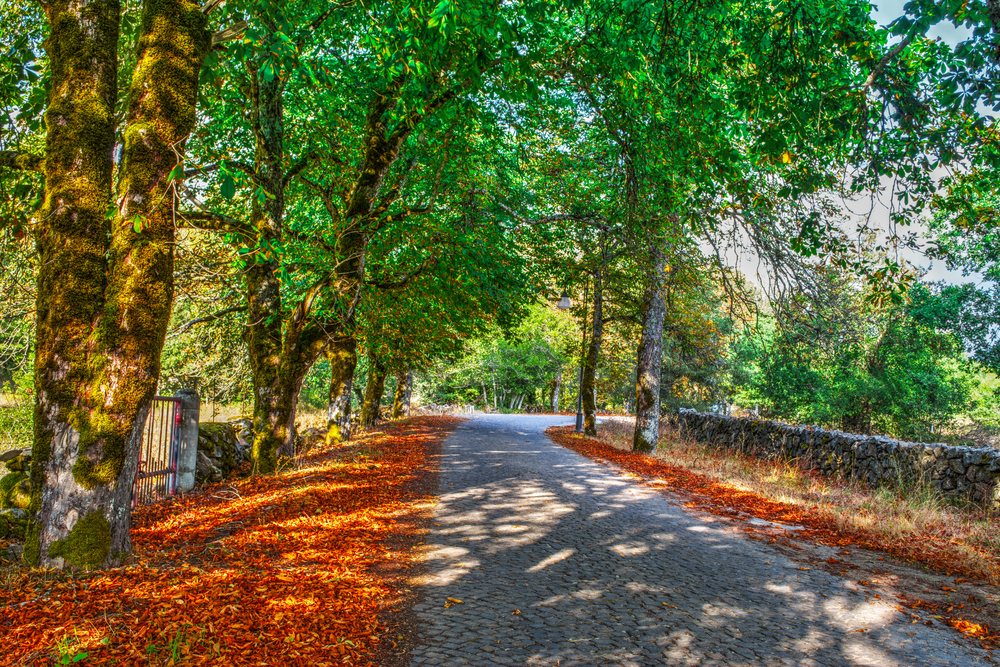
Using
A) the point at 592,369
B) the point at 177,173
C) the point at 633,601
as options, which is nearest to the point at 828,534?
the point at 633,601

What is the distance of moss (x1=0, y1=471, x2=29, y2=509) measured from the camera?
21.2 feet

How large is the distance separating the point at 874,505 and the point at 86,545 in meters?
10.5

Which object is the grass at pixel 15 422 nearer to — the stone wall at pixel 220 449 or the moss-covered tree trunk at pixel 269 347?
the stone wall at pixel 220 449

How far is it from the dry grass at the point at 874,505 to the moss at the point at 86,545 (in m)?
8.41

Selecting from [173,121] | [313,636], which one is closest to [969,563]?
[313,636]

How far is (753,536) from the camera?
7219mm

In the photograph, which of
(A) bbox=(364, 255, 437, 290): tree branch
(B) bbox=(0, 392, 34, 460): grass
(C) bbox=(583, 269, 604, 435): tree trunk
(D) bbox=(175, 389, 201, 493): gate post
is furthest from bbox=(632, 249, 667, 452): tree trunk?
(B) bbox=(0, 392, 34, 460): grass

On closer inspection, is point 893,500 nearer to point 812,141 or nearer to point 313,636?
point 812,141

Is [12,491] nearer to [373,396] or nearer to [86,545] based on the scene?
[86,545]

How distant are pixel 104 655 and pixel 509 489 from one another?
23.0ft

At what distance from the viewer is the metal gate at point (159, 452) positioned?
8.30m

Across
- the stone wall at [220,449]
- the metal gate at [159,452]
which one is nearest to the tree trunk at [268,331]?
the stone wall at [220,449]

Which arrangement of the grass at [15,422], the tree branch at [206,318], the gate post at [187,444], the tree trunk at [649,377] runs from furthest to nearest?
the tree trunk at [649,377] < the grass at [15,422] < the tree branch at [206,318] < the gate post at [187,444]

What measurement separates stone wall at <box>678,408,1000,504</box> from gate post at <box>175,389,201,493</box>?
12.7 metres
